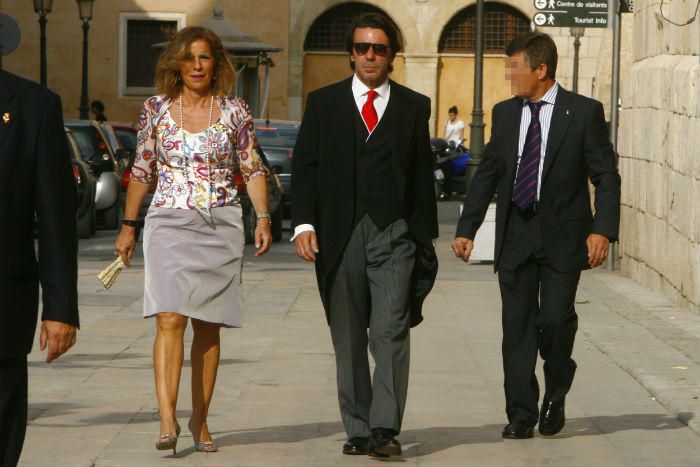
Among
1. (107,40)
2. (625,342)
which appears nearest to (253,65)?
(107,40)

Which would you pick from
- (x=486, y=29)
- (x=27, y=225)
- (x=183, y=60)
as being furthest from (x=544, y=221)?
(x=486, y=29)

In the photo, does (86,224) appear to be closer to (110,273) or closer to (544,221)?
(110,273)

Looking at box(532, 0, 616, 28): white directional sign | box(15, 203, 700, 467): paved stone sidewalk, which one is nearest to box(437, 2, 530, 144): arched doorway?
box(532, 0, 616, 28): white directional sign

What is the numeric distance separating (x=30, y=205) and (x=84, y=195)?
705 inches

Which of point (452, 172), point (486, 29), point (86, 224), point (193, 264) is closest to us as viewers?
point (193, 264)

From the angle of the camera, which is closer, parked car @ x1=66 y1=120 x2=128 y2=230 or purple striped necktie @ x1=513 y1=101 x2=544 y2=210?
purple striped necktie @ x1=513 y1=101 x2=544 y2=210

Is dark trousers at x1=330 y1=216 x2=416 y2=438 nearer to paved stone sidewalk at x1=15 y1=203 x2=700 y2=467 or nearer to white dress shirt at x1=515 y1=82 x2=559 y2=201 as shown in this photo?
paved stone sidewalk at x1=15 y1=203 x2=700 y2=467

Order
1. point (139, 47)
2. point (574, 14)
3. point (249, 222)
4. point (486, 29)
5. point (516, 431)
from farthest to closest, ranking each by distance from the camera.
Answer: point (486, 29) → point (139, 47) → point (249, 222) → point (574, 14) → point (516, 431)

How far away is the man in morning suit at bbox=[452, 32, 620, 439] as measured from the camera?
26.1 ft

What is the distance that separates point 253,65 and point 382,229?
89.5 ft

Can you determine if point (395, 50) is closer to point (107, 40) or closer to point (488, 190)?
point (488, 190)

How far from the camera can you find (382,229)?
24.2 feet

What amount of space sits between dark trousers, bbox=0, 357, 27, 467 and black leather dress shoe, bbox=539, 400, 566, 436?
11.5 ft

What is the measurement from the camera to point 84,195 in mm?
22688
